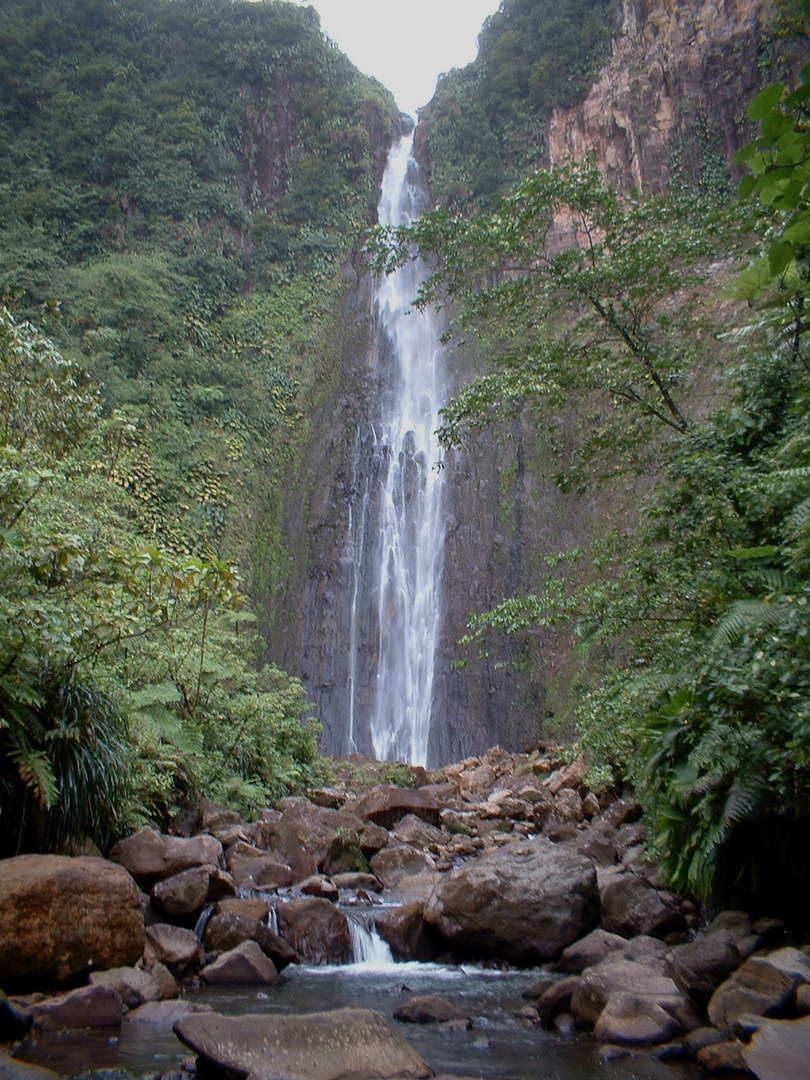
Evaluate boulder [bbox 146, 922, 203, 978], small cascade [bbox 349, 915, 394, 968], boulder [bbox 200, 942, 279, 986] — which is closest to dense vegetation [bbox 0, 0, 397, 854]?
boulder [bbox 146, 922, 203, 978]

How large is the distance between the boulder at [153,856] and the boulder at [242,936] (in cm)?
59

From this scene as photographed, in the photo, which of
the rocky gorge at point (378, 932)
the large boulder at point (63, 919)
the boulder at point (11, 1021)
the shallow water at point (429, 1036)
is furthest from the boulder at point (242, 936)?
the boulder at point (11, 1021)

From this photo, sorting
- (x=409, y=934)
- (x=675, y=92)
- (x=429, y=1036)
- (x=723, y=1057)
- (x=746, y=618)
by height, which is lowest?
(x=429, y=1036)

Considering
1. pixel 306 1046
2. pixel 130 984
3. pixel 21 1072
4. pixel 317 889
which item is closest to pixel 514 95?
pixel 317 889

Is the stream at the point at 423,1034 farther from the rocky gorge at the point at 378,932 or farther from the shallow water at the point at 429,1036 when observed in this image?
the rocky gorge at the point at 378,932

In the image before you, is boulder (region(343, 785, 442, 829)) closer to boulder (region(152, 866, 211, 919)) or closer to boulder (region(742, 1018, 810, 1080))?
boulder (region(152, 866, 211, 919))

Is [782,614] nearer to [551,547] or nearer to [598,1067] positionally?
[598,1067]

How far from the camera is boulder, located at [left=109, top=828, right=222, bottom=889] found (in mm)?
6305

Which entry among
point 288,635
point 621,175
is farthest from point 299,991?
point 621,175

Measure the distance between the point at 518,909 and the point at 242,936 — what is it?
2.20 metres

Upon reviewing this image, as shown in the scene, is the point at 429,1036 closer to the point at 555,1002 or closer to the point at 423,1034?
the point at 423,1034

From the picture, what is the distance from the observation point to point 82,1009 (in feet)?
14.8

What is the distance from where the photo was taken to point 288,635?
21.8 meters

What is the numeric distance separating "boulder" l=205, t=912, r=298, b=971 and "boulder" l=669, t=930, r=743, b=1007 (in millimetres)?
3001
